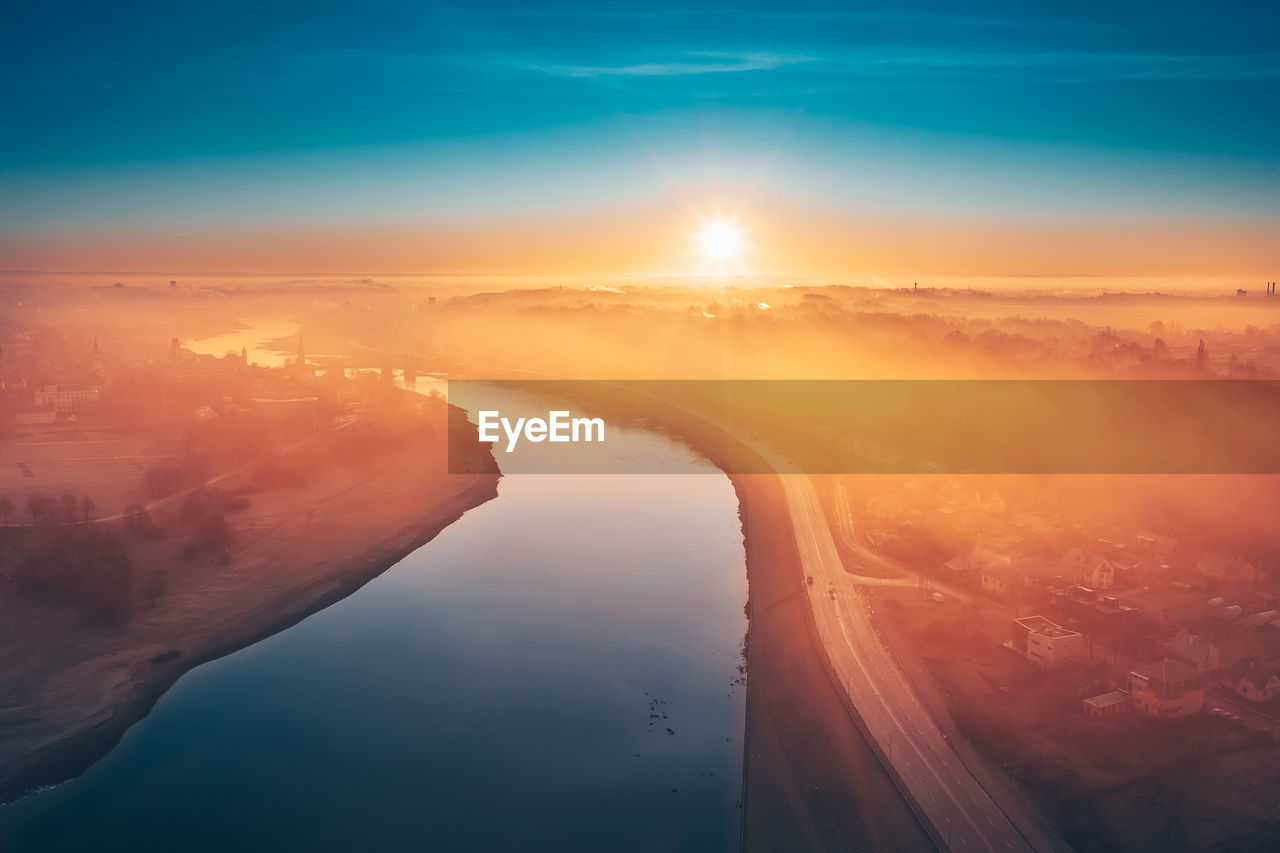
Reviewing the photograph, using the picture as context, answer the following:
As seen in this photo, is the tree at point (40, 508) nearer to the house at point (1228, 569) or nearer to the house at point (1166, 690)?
the house at point (1166, 690)

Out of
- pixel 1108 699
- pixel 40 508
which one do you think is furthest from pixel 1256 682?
pixel 40 508

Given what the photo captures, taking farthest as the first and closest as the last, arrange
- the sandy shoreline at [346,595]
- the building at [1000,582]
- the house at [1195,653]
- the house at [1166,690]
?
the building at [1000,582] → the house at [1195,653] → the house at [1166,690] → the sandy shoreline at [346,595]

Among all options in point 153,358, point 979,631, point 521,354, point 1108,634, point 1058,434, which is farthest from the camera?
point 521,354

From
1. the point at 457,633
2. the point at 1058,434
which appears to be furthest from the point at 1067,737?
the point at 1058,434

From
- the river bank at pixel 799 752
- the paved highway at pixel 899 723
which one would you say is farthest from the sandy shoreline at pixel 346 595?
the paved highway at pixel 899 723

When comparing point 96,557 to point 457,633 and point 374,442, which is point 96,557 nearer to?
point 457,633

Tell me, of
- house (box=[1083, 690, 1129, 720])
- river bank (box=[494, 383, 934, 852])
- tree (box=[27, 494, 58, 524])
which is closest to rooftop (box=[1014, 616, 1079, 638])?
house (box=[1083, 690, 1129, 720])
